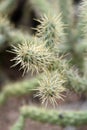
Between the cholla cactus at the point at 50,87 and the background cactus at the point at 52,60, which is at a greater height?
the background cactus at the point at 52,60

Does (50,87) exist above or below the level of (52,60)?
below

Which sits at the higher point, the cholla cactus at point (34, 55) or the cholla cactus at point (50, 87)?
the cholla cactus at point (34, 55)

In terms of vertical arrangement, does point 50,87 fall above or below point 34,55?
below

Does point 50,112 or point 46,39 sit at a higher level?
point 46,39

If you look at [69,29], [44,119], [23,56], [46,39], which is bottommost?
[44,119]

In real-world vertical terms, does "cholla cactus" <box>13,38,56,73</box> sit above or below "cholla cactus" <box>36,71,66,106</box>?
above

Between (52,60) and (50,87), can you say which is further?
(52,60)

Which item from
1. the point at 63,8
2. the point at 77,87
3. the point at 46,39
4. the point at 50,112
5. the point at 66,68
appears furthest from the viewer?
the point at 63,8

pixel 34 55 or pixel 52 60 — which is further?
pixel 52 60

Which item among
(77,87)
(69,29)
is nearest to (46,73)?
(77,87)

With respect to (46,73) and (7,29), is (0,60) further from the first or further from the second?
(46,73)

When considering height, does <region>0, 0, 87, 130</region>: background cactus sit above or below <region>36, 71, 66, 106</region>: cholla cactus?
above
